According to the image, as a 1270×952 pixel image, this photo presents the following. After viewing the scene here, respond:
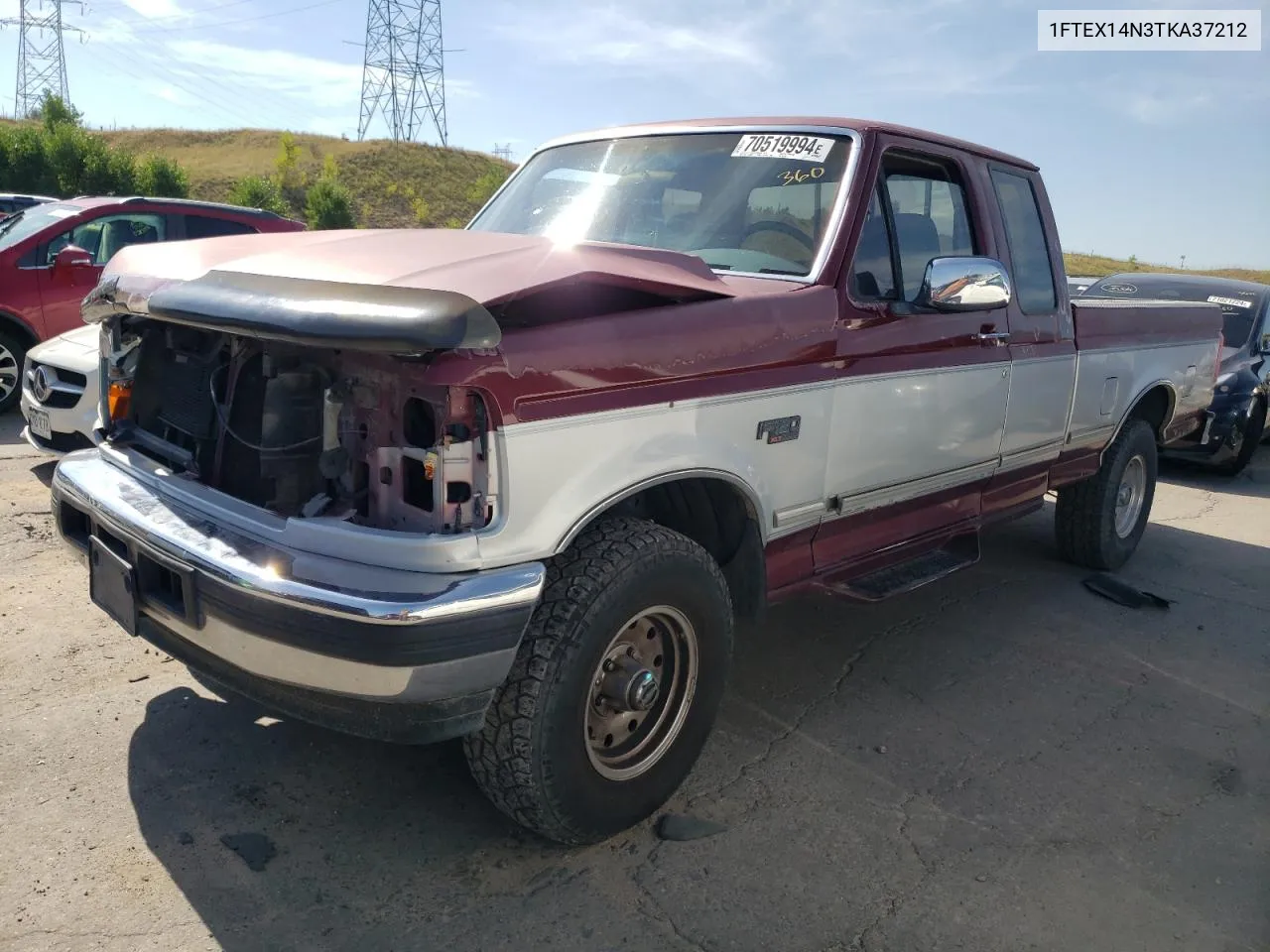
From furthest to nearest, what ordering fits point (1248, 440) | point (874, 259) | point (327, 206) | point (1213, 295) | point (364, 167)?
point (364, 167) → point (327, 206) → point (1213, 295) → point (1248, 440) → point (874, 259)

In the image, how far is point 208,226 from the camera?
8961 mm

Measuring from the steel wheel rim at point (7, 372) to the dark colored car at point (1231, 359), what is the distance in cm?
877

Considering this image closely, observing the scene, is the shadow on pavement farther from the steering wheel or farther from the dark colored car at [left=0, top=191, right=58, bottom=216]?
the dark colored car at [left=0, top=191, right=58, bottom=216]

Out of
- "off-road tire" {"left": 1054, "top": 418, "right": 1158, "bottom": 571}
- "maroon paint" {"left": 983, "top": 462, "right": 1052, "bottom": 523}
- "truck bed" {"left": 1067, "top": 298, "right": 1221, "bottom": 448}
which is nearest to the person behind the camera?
"maroon paint" {"left": 983, "top": 462, "right": 1052, "bottom": 523}

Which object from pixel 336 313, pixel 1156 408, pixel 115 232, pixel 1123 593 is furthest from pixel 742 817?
pixel 115 232

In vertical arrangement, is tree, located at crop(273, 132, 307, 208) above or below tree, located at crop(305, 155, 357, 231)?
above

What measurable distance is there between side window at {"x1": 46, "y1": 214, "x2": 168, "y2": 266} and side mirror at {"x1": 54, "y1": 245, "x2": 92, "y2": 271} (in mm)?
386

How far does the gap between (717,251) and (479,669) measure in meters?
1.90

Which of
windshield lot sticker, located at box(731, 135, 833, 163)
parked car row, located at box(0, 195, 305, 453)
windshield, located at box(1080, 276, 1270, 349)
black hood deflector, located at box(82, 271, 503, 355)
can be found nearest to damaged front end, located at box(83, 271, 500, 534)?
black hood deflector, located at box(82, 271, 503, 355)

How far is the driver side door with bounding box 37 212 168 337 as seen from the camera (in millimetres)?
8109

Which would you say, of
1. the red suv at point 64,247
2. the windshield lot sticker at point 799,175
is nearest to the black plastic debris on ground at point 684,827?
the windshield lot sticker at point 799,175

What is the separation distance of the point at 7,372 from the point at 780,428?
737 cm

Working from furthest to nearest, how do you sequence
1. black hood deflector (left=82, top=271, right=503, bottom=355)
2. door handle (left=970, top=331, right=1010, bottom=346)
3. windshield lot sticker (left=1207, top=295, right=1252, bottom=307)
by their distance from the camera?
windshield lot sticker (left=1207, top=295, right=1252, bottom=307) < door handle (left=970, top=331, right=1010, bottom=346) < black hood deflector (left=82, top=271, right=503, bottom=355)

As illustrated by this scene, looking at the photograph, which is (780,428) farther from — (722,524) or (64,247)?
(64,247)
